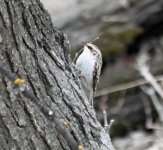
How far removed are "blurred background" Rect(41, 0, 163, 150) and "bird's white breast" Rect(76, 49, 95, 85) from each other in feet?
8.64

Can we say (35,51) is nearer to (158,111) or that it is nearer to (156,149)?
(156,149)

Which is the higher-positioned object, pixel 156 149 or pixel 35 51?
pixel 156 149

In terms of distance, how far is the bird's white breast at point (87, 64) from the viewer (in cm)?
407

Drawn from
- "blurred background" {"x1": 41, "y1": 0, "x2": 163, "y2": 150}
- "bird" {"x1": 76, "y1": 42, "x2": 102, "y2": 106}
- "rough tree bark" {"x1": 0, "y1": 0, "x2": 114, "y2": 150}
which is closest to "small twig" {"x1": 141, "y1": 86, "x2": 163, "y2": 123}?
"blurred background" {"x1": 41, "y1": 0, "x2": 163, "y2": 150}

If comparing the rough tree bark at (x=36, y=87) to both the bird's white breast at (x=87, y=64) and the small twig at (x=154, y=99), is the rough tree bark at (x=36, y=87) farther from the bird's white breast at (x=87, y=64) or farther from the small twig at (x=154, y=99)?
the small twig at (x=154, y=99)

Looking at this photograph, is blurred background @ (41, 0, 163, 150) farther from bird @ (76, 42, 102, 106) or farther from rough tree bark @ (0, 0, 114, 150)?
rough tree bark @ (0, 0, 114, 150)

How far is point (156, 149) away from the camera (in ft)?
22.4

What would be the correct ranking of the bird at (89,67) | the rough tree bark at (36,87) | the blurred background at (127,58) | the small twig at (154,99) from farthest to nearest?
the blurred background at (127,58) → the small twig at (154,99) → the bird at (89,67) → the rough tree bark at (36,87)

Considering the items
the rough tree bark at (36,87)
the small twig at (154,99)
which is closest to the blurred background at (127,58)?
the small twig at (154,99)

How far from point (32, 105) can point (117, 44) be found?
5.93 metres

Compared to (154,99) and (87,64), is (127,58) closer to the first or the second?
(154,99)

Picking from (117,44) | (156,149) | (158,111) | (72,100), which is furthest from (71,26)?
(72,100)

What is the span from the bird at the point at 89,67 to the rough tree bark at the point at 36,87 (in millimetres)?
912

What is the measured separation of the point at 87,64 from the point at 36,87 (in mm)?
1299
